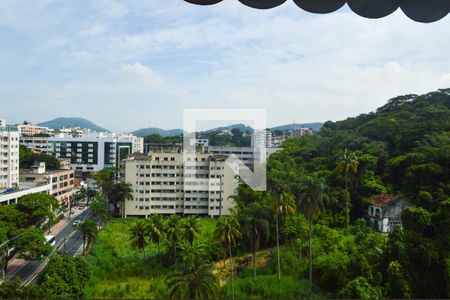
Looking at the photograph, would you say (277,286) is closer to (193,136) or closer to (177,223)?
(177,223)

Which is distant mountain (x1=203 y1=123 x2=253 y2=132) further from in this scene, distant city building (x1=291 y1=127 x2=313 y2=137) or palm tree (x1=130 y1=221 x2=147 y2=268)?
distant city building (x1=291 y1=127 x2=313 y2=137)

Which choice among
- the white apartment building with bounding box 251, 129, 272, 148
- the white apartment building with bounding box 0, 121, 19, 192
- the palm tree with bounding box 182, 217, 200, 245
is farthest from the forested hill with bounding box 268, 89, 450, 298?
the white apartment building with bounding box 0, 121, 19, 192

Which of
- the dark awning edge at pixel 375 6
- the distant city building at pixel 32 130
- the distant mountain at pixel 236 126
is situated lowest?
the dark awning edge at pixel 375 6

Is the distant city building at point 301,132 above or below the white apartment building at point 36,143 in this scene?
above

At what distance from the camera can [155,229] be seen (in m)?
6.10

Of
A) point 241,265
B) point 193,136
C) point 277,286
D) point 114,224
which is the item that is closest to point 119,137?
point 114,224

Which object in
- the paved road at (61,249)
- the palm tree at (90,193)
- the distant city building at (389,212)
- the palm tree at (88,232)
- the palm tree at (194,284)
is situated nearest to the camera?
the palm tree at (194,284)

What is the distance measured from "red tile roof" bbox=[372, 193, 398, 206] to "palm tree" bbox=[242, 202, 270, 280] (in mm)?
2470

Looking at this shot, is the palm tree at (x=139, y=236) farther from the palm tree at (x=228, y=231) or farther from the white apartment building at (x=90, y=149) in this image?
the white apartment building at (x=90, y=149)

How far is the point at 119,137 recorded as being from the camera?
1270 cm

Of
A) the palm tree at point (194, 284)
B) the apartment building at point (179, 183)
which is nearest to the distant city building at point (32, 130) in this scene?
the apartment building at point (179, 183)

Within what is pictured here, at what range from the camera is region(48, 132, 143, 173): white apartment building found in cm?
1294

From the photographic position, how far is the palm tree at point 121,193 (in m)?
7.25

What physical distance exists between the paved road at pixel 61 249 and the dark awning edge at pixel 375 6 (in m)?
5.87
